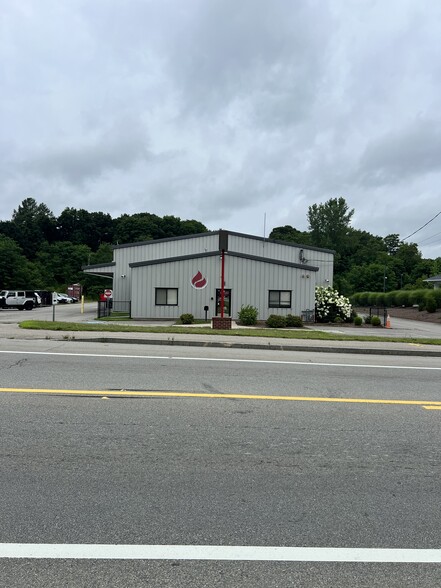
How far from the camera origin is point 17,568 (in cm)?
273

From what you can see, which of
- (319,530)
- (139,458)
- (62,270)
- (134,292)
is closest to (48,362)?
(139,458)

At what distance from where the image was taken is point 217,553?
292 centimetres

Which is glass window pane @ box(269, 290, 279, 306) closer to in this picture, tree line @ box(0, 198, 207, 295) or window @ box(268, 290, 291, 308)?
window @ box(268, 290, 291, 308)

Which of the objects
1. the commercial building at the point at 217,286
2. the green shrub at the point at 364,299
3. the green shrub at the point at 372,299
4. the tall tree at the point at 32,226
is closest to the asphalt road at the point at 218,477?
the commercial building at the point at 217,286

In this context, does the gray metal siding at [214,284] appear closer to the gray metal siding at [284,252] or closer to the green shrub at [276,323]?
the green shrub at [276,323]

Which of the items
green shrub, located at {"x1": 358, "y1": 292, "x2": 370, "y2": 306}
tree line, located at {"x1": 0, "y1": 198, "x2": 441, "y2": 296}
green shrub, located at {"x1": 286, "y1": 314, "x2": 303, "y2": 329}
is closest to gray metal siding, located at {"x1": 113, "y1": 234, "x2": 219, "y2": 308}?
green shrub, located at {"x1": 286, "y1": 314, "x2": 303, "y2": 329}

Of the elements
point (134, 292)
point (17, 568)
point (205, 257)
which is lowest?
point (17, 568)

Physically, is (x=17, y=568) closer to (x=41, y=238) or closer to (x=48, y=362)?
(x=48, y=362)

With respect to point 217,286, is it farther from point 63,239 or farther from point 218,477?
point 63,239

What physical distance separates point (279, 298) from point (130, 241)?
306ft

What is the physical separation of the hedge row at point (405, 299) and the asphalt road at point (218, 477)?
125ft

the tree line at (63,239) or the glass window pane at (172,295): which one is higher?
the tree line at (63,239)

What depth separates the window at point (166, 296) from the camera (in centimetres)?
2998

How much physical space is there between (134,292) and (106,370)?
21252 mm
